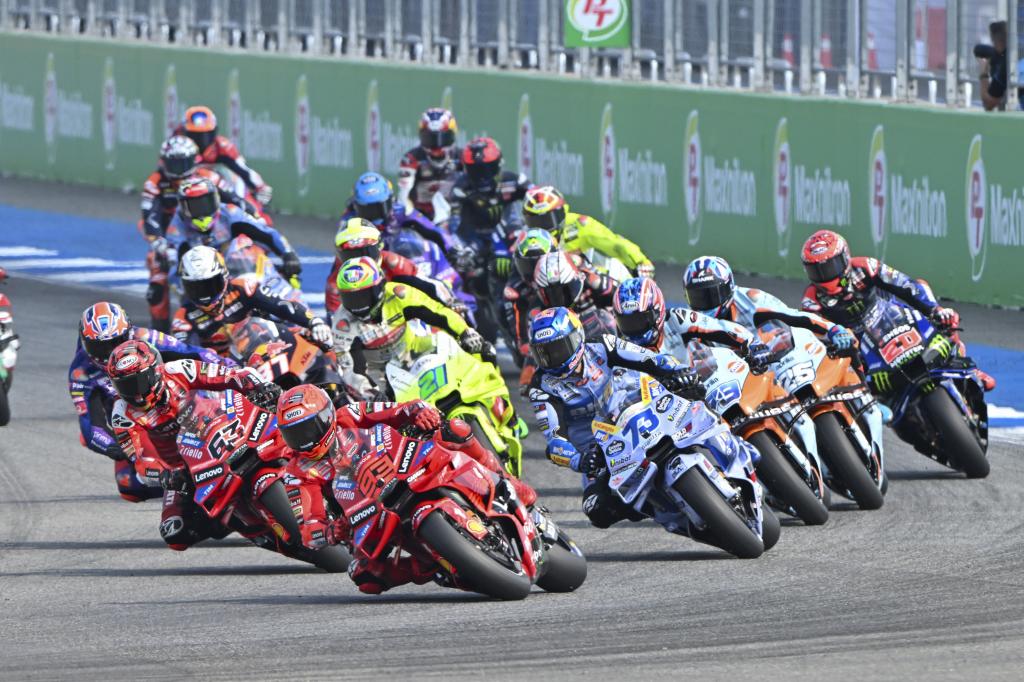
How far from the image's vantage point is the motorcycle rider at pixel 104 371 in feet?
48.4

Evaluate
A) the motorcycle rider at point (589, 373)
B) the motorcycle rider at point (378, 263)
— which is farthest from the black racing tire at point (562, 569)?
the motorcycle rider at point (378, 263)

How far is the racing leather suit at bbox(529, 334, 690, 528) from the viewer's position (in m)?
13.5

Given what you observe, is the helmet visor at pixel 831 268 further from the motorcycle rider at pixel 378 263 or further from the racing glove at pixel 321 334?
the racing glove at pixel 321 334

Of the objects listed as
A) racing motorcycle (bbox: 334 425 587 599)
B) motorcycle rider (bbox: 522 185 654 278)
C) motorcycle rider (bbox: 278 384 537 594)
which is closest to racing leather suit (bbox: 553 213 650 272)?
motorcycle rider (bbox: 522 185 654 278)

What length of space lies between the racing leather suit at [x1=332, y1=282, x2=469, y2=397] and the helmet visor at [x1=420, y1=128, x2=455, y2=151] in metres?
6.97

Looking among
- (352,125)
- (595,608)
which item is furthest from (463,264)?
(352,125)

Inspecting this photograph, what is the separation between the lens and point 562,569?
1225 centimetres

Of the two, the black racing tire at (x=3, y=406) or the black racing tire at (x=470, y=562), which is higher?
the black racing tire at (x=470, y=562)

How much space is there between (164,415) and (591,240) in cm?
682

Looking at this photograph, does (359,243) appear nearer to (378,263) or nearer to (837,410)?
(378,263)

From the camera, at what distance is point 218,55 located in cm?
3512

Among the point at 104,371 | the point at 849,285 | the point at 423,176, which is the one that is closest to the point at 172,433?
the point at 104,371

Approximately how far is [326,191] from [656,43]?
6.73 metres

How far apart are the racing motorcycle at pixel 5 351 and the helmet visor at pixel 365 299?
4029 mm
